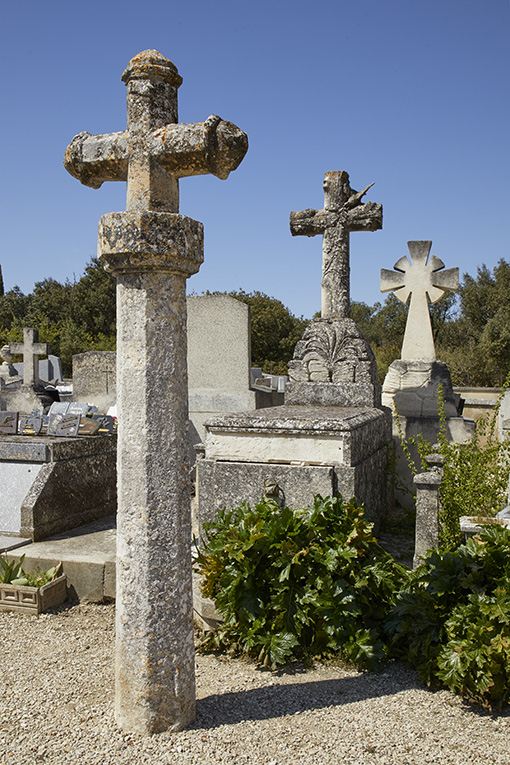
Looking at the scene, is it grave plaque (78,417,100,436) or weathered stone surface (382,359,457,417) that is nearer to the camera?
grave plaque (78,417,100,436)

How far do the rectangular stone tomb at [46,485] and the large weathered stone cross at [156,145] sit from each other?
12.7ft

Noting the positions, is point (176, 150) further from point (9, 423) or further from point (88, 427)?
point (9, 423)

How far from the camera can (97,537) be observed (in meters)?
6.14

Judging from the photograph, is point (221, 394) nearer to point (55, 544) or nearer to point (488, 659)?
point (55, 544)

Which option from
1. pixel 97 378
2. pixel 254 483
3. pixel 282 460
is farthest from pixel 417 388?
pixel 97 378

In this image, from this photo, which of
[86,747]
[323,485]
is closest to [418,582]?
[323,485]

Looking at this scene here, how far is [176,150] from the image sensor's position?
2.88 meters

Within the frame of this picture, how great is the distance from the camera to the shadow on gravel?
10.5 ft

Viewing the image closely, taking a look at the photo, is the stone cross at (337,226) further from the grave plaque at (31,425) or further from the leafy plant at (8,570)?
the leafy plant at (8,570)

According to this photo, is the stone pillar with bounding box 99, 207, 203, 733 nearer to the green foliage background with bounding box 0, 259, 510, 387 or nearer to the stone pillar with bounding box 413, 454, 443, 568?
the stone pillar with bounding box 413, 454, 443, 568

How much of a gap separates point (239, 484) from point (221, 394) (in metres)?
4.43

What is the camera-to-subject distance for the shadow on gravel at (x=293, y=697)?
3.19 meters

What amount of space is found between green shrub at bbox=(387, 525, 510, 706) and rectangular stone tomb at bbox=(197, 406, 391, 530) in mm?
993

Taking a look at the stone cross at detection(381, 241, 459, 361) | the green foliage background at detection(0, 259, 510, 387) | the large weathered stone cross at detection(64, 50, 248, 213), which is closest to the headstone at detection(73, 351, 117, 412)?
the stone cross at detection(381, 241, 459, 361)
